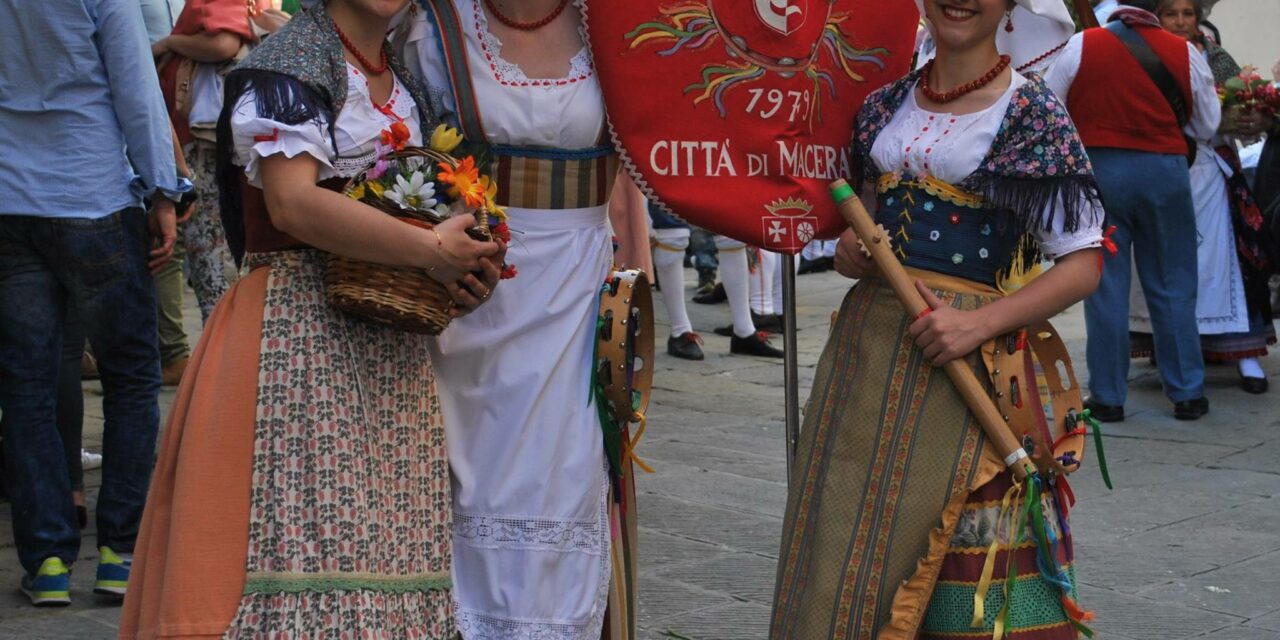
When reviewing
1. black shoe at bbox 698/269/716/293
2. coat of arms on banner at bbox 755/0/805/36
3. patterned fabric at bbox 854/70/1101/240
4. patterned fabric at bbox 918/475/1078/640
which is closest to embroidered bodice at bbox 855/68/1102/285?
patterned fabric at bbox 854/70/1101/240

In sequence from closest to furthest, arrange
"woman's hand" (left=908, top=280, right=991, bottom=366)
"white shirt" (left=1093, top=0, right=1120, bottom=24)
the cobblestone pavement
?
"woman's hand" (left=908, top=280, right=991, bottom=366) → the cobblestone pavement → "white shirt" (left=1093, top=0, right=1120, bottom=24)

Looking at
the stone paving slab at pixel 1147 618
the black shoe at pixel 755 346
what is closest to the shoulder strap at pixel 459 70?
the stone paving slab at pixel 1147 618

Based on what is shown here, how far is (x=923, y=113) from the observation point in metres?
3.20

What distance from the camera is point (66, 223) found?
14.7ft

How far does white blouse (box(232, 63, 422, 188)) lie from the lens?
284 centimetres

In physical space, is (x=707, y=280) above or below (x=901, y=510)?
above

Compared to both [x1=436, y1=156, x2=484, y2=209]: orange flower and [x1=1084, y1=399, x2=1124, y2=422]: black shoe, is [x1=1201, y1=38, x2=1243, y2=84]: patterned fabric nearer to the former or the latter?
Answer: [x1=1084, y1=399, x2=1124, y2=422]: black shoe

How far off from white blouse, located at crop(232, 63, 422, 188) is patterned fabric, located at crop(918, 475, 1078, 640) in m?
1.32

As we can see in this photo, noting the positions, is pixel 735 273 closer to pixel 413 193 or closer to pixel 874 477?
pixel 874 477

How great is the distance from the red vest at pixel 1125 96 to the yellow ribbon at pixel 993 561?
14.2ft

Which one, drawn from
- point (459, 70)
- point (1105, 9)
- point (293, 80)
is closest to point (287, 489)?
point (293, 80)

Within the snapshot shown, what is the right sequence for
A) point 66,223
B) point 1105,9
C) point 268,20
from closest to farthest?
point 66,223
point 268,20
point 1105,9

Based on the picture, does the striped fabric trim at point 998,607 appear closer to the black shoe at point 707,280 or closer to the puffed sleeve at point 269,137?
the puffed sleeve at point 269,137

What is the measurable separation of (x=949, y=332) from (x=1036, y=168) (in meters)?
0.35
